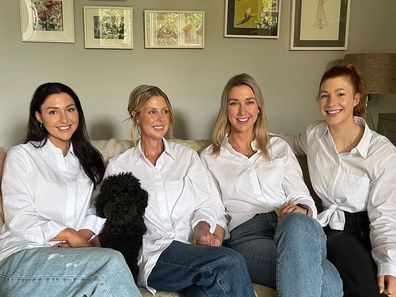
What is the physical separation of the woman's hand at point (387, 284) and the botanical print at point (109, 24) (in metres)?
1.94

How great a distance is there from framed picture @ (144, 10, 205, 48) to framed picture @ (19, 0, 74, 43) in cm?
47

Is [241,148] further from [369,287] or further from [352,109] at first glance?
[369,287]

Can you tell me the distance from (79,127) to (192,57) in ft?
3.47

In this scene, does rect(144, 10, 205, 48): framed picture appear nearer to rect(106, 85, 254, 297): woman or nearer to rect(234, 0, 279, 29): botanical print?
rect(234, 0, 279, 29): botanical print

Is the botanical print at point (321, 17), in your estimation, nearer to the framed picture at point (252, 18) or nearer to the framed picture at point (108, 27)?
the framed picture at point (252, 18)

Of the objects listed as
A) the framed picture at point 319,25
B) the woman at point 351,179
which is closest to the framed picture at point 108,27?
the framed picture at point 319,25

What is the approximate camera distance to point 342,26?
2.72 metres

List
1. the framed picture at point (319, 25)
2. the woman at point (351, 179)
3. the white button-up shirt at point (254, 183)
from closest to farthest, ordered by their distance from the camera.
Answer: the woman at point (351, 179) < the white button-up shirt at point (254, 183) < the framed picture at point (319, 25)

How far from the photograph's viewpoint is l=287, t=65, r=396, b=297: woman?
63.7 inches

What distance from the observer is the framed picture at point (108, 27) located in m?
2.46

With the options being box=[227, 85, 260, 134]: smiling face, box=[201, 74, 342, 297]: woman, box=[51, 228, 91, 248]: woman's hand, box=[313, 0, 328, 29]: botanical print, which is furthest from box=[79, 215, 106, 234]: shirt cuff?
box=[313, 0, 328, 29]: botanical print

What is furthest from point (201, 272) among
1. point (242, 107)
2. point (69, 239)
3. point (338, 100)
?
point (338, 100)

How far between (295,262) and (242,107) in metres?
0.77

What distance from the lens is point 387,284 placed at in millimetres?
1500
